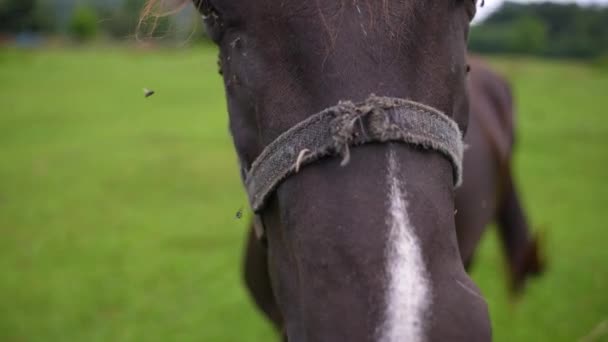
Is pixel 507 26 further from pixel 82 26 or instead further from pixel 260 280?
pixel 82 26

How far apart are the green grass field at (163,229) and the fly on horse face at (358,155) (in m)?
0.63

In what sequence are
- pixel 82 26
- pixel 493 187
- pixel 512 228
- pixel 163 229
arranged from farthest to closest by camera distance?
pixel 82 26 < pixel 163 229 < pixel 512 228 < pixel 493 187

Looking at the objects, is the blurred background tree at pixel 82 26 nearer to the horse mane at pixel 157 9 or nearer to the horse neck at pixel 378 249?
the horse mane at pixel 157 9

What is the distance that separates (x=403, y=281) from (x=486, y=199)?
2.49 meters

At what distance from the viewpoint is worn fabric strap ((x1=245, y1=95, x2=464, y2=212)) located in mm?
1034

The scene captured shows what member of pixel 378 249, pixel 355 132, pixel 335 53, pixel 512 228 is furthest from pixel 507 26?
pixel 378 249

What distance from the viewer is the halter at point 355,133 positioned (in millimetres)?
1034

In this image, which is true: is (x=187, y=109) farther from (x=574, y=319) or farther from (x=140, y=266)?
(x=574, y=319)

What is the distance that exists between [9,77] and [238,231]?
1466 centimetres

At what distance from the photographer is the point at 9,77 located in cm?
1606

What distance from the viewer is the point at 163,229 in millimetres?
5641

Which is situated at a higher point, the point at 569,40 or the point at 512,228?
the point at 512,228

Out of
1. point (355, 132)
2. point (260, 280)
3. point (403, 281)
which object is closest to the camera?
point (403, 281)

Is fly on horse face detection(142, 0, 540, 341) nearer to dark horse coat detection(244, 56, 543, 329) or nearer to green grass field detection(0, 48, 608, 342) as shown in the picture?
green grass field detection(0, 48, 608, 342)
